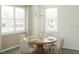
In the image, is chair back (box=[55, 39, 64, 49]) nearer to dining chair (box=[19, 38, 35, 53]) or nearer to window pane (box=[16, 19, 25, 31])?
dining chair (box=[19, 38, 35, 53])

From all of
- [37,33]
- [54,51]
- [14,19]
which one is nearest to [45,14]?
[37,33]

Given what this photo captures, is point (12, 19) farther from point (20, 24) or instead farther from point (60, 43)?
point (60, 43)

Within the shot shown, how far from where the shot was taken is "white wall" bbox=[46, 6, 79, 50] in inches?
82.4

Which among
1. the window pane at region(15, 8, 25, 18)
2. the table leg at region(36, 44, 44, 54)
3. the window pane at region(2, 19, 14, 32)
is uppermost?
the window pane at region(15, 8, 25, 18)

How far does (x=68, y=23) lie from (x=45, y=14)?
0.49 m

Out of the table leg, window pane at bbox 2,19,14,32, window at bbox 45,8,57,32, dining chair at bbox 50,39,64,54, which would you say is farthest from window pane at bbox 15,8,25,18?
dining chair at bbox 50,39,64,54

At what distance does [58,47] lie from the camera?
2176 millimetres

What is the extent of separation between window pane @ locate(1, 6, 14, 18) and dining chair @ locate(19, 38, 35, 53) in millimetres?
557

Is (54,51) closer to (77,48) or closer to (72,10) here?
(77,48)

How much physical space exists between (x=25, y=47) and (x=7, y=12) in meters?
0.79

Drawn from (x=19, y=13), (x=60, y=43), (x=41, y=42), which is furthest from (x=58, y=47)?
(x=19, y=13)

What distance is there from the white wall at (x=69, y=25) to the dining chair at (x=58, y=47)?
0.10m
